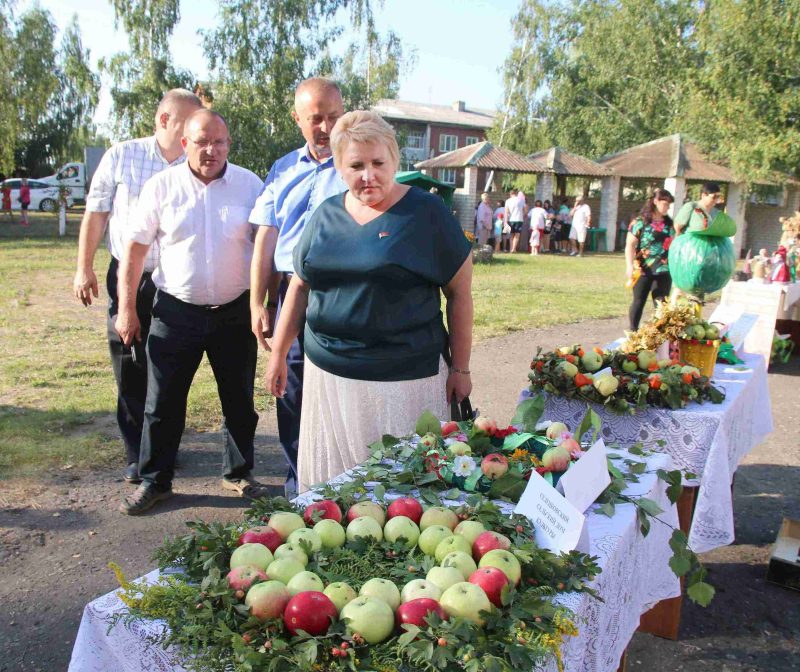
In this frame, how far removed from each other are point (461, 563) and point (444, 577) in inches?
2.7

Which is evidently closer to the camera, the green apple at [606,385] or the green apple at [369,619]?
the green apple at [369,619]

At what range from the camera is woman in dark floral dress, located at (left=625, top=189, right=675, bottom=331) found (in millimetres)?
6980

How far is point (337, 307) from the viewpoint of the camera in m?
2.46

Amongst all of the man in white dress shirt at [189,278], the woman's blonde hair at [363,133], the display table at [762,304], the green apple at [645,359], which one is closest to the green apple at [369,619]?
the woman's blonde hair at [363,133]

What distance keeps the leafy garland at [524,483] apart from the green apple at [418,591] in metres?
0.48

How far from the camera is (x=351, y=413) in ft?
8.44

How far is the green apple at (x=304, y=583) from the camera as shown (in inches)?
54.3

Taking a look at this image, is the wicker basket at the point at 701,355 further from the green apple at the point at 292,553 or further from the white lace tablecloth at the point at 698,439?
the green apple at the point at 292,553

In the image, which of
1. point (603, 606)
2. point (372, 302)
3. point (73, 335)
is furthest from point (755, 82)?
point (603, 606)

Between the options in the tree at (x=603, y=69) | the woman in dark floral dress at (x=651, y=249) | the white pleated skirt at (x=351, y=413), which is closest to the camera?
the white pleated skirt at (x=351, y=413)

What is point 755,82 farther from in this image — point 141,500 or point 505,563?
point 505,563

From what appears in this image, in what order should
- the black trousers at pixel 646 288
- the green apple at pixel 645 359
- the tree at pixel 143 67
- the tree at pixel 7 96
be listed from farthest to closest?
the tree at pixel 143 67 < the tree at pixel 7 96 < the black trousers at pixel 646 288 < the green apple at pixel 645 359

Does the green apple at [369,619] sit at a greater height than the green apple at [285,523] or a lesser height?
lesser

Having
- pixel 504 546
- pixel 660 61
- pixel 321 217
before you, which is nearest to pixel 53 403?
pixel 321 217
